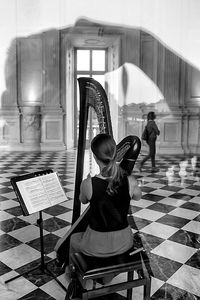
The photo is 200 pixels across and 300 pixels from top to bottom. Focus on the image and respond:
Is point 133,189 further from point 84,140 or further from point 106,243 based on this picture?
point 84,140

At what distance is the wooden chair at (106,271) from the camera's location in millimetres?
1862

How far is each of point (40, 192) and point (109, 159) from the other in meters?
0.71

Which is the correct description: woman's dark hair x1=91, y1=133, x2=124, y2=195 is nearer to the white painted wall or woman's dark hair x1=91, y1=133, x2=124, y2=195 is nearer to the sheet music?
the sheet music

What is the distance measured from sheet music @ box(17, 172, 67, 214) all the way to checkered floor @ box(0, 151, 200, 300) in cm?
69

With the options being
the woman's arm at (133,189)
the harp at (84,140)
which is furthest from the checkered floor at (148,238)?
the woman's arm at (133,189)

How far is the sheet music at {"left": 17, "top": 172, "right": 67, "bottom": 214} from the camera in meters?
2.39

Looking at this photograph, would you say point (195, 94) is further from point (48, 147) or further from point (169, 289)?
point (169, 289)

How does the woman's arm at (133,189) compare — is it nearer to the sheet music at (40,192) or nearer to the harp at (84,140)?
the harp at (84,140)

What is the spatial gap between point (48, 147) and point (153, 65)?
14.1ft

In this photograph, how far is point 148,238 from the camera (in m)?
3.66

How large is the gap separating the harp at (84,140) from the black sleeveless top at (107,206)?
33 centimetres

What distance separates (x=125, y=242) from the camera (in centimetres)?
211

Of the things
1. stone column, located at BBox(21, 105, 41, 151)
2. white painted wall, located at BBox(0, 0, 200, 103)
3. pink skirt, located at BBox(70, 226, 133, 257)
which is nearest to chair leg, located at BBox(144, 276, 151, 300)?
pink skirt, located at BBox(70, 226, 133, 257)

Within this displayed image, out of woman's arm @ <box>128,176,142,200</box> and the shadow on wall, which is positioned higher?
the shadow on wall
